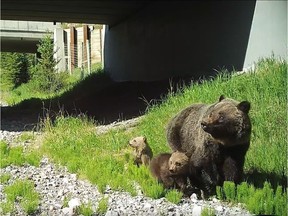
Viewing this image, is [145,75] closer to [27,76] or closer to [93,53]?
[93,53]

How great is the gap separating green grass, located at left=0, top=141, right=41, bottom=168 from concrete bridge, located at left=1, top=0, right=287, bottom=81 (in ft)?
16.4

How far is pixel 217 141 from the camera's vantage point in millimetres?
5105

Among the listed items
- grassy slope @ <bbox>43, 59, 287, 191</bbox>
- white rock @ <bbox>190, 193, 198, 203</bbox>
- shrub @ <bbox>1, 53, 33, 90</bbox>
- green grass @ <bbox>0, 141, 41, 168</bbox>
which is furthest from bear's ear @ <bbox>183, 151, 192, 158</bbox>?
shrub @ <bbox>1, 53, 33, 90</bbox>

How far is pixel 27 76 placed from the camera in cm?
4072

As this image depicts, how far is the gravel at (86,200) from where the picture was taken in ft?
17.0

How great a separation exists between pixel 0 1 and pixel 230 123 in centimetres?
1352

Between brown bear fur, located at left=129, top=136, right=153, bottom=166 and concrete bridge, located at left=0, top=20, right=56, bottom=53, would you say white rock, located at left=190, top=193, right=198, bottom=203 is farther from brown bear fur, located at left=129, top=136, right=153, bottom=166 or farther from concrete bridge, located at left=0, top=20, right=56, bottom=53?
concrete bridge, located at left=0, top=20, right=56, bottom=53

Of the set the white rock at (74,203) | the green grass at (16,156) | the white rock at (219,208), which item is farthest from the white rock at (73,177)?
the white rock at (219,208)

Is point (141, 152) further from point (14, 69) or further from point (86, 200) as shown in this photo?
point (14, 69)

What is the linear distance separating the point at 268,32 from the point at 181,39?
16.2ft

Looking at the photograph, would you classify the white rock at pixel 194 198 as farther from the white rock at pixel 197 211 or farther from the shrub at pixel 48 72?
the shrub at pixel 48 72

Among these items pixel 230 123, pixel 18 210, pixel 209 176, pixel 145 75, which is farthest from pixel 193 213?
pixel 145 75

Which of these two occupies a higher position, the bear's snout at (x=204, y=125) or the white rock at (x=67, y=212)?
the bear's snout at (x=204, y=125)

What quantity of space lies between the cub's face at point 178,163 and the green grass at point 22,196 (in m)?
1.41
